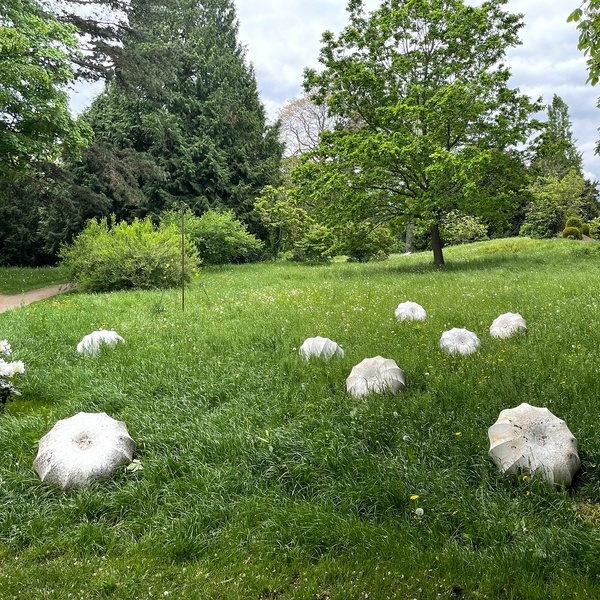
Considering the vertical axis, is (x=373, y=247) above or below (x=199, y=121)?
below

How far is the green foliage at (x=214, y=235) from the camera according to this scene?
1862 cm

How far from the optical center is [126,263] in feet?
41.3

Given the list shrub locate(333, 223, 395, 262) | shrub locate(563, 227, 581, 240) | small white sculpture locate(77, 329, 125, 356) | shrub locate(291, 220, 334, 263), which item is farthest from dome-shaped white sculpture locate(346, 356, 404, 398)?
shrub locate(563, 227, 581, 240)

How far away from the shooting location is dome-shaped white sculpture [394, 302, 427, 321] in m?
6.45

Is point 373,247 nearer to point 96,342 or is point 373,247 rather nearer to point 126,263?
point 126,263

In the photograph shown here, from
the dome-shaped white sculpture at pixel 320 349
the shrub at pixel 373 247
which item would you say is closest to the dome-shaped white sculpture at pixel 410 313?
the dome-shaped white sculpture at pixel 320 349

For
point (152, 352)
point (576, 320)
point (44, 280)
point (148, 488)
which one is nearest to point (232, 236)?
point (44, 280)

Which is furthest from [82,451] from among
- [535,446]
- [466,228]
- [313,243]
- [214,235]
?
[466,228]

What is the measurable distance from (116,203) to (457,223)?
70.4 ft

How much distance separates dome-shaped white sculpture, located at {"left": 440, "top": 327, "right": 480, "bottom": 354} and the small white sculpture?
4364mm

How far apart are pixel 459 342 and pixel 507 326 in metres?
0.96

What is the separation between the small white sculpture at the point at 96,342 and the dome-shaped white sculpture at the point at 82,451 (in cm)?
234

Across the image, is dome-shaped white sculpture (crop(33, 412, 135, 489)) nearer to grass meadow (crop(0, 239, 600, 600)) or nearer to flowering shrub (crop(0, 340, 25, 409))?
grass meadow (crop(0, 239, 600, 600))

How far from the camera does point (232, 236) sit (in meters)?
19.0
